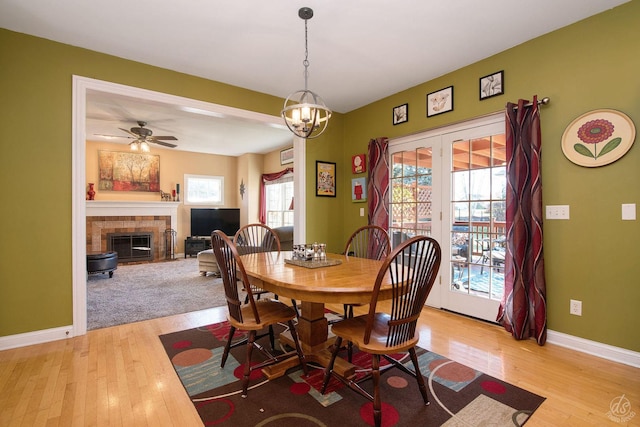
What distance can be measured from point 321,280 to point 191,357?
1.34m

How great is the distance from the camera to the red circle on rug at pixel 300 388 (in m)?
1.86

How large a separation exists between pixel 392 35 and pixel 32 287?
3.74 metres

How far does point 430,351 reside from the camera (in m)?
2.41

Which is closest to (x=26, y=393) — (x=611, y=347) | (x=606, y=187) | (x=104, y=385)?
(x=104, y=385)

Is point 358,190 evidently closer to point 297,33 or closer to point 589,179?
point 297,33

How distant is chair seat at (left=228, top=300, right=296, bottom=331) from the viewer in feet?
6.17

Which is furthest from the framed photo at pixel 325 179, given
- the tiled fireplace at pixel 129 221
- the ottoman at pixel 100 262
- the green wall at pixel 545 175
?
the tiled fireplace at pixel 129 221

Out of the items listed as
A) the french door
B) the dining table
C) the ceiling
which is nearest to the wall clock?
the french door

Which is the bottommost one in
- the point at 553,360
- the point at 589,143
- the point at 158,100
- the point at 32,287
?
the point at 553,360

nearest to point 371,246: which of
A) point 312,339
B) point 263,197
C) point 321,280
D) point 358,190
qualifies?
point 358,190

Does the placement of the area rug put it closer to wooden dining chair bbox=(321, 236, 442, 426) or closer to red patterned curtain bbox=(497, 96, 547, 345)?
wooden dining chair bbox=(321, 236, 442, 426)

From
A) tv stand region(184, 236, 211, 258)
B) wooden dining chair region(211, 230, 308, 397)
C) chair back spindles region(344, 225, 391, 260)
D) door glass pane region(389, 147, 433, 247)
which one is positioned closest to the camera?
wooden dining chair region(211, 230, 308, 397)

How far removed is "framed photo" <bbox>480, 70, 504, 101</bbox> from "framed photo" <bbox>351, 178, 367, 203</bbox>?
5.75 feet

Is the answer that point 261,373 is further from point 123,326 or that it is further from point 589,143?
point 589,143
